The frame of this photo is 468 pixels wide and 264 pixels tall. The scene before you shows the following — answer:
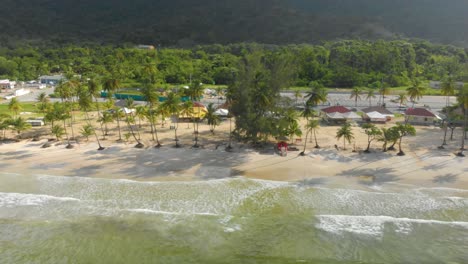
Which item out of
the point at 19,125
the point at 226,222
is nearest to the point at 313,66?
the point at 19,125

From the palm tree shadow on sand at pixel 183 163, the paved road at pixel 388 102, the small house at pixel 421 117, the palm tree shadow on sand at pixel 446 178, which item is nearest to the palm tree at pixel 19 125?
the palm tree shadow on sand at pixel 183 163

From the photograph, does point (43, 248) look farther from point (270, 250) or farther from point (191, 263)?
point (270, 250)

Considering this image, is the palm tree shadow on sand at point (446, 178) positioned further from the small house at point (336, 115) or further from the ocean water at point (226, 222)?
the small house at point (336, 115)

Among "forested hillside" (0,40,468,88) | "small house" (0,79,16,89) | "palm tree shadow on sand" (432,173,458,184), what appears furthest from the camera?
"forested hillside" (0,40,468,88)

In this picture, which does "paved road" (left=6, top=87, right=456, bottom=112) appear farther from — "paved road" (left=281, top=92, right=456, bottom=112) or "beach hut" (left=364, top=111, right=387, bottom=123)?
"beach hut" (left=364, top=111, right=387, bottom=123)

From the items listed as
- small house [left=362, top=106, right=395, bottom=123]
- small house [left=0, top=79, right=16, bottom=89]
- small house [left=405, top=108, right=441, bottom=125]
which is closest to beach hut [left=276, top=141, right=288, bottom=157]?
small house [left=362, top=106, right=395, bottom=123]

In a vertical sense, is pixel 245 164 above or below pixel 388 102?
below

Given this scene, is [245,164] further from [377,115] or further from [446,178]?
[377,115]
